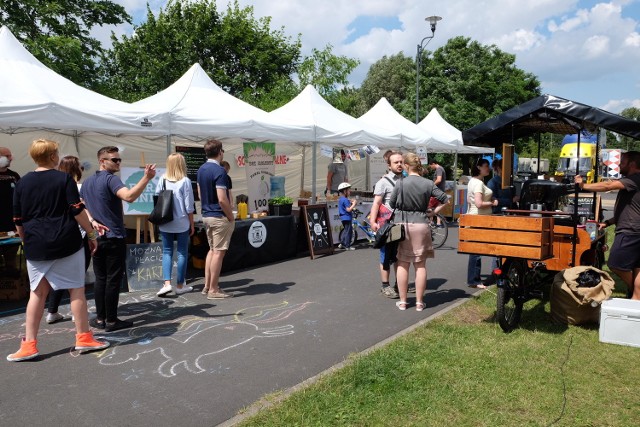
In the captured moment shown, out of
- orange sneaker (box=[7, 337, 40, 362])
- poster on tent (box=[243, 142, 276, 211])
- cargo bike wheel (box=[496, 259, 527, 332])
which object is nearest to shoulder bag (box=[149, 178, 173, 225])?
orange sneaker (box=[7, 337, 40, 362])

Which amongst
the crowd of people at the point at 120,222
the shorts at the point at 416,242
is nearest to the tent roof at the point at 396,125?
the crowd of people at the point at 120,222

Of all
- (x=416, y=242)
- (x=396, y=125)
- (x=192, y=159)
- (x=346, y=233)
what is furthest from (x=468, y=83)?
(x=416, y=242)

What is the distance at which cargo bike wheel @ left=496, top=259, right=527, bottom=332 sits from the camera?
4.80 m

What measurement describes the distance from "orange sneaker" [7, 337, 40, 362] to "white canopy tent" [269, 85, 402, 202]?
6603mm

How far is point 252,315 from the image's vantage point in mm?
5547

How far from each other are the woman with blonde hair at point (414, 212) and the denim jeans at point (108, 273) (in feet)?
9.63

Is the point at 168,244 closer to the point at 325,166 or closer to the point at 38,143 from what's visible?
the point at 38,143

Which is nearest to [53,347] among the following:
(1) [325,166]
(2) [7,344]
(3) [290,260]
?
(2) [7,344]

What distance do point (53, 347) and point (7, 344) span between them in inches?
18.8

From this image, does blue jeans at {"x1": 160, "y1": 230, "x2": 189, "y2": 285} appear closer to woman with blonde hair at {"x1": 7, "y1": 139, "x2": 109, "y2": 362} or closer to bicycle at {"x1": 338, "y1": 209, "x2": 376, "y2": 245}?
woman with blonde hair at {"x1": 7, "y1": 139, "x2": 109, "y2": 362}

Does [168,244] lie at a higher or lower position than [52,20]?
lower

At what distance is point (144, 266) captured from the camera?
6.70 m

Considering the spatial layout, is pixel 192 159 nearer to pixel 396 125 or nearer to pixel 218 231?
pixel 218 231

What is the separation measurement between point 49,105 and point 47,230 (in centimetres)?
286
